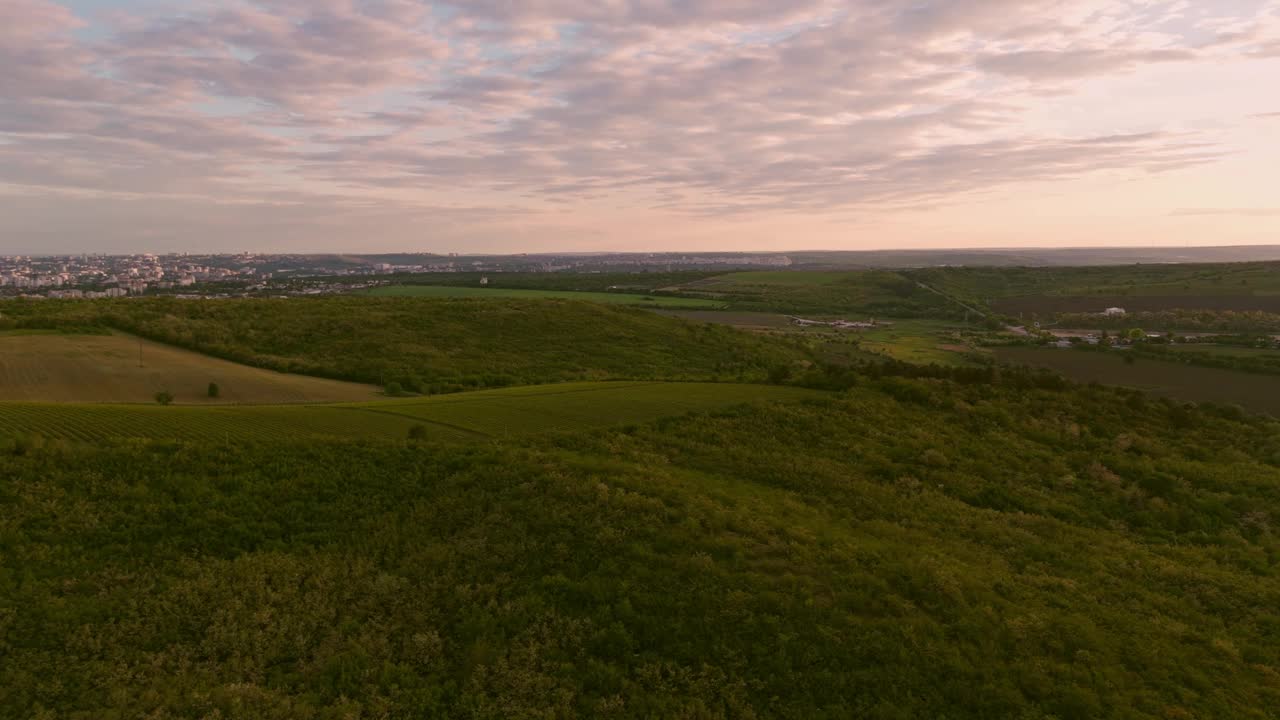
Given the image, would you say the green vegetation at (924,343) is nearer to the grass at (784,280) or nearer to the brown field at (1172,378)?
the brown field at (1172,378)

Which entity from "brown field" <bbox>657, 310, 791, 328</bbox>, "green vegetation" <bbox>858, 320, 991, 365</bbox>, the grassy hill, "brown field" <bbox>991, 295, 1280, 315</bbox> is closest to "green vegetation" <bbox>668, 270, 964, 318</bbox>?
the grassy hill

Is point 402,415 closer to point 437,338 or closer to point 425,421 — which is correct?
point 425,421

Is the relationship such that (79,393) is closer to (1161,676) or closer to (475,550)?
(475,550)

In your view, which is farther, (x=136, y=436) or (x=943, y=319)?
(x=943, y=319)

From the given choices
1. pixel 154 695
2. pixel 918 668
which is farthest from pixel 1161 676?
pixel 154 695

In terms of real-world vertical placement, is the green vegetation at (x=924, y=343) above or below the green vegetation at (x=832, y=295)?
below

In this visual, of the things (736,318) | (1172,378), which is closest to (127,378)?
(1172,378)

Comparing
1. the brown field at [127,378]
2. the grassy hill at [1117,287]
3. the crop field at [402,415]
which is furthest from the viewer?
the grassy hill at [1117,287]

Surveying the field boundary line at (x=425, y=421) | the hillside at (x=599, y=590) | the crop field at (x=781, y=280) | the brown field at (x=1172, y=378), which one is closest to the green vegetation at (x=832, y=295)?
the crop field at (x=781, y=280)
